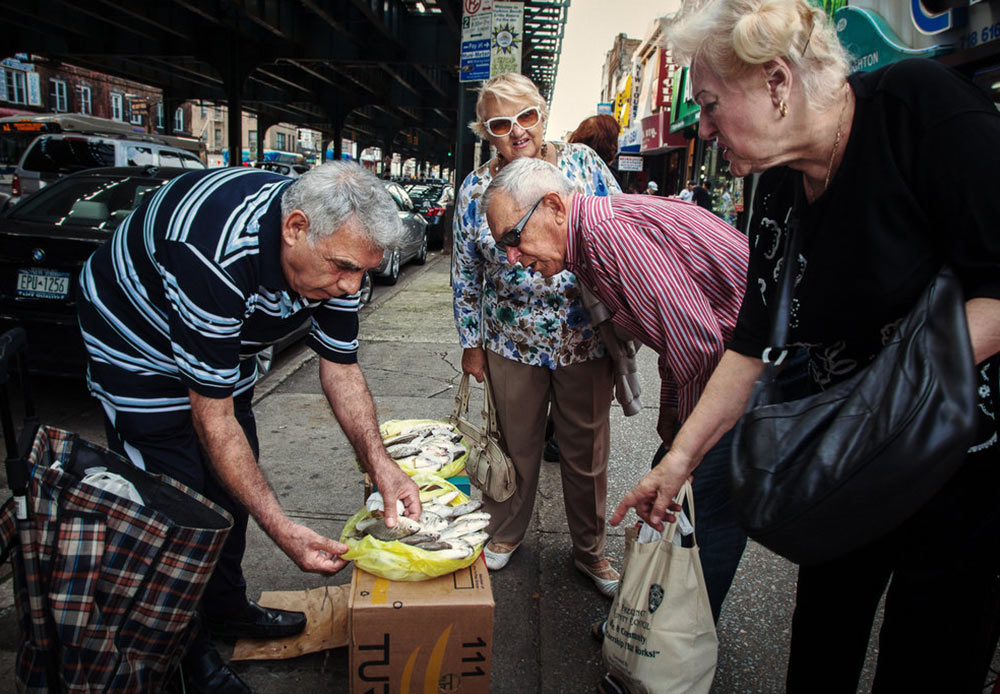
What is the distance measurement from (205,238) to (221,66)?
17.4 meters

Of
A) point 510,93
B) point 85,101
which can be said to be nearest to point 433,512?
point 510,93

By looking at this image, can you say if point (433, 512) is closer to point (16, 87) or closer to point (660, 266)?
point (660, 266)

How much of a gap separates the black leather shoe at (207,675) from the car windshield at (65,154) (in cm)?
1152

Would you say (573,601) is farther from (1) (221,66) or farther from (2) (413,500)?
(1) (221,66)

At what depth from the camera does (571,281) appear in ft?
8.89

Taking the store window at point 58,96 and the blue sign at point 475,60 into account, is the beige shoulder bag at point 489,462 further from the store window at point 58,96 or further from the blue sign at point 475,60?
the store window at point 58,96

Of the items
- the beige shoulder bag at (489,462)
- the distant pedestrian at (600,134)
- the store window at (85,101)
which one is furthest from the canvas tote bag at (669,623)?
the store window at (85,101)

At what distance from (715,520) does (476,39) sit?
842cm

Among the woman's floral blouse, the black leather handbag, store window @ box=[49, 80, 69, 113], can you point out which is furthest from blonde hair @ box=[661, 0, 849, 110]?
store window @ box=[49, 80, 69, 113]

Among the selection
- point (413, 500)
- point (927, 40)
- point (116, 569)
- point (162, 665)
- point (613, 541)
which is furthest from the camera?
point (927, 40)

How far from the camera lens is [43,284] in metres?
4.44

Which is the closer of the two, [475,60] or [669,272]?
[669,272]

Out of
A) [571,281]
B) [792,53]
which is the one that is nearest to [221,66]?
[571,281]

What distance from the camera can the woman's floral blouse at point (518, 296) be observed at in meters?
2.72
